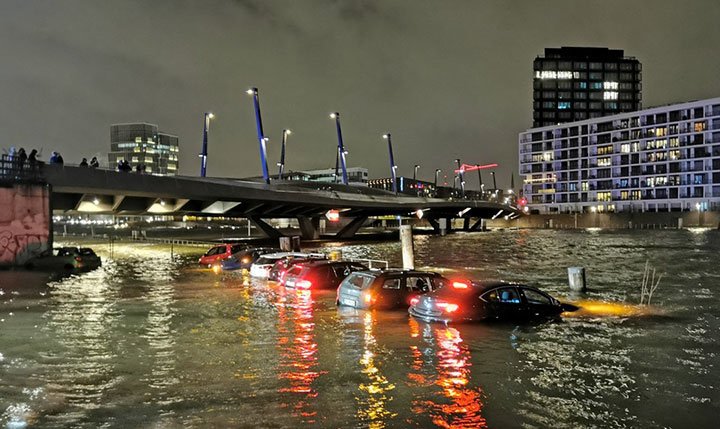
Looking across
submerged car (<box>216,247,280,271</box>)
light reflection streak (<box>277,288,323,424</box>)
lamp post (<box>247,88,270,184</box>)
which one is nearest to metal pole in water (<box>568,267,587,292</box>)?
light reflection streak (<box>277,288,323,424</box>)

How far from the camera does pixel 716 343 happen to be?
1491 centimetres

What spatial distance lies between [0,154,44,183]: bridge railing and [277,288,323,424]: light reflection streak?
65.8 ft

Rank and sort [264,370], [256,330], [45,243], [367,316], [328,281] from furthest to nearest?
[45,243] < [328,281] < [367,316] < [256,330] < [264,370]

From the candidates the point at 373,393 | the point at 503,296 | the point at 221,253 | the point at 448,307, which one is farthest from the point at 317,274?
the point at 221,253

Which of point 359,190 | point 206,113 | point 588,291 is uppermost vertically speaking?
point 206,113

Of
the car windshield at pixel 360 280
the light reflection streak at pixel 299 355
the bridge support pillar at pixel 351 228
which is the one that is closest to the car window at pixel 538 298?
the car windshield at pixel 360 280

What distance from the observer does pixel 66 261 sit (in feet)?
115

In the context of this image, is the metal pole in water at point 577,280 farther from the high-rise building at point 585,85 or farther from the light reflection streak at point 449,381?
the high-rise building at point 585,85

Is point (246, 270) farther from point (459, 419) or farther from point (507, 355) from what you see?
point (459, 419)

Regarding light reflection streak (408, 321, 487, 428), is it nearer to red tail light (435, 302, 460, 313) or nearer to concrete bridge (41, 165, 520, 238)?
red tail light (435, 302, 460, 313)

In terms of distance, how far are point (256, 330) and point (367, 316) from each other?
353cm

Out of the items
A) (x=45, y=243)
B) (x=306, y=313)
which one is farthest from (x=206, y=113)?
(x=306, y=313)

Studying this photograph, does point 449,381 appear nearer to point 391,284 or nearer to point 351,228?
point 391,284

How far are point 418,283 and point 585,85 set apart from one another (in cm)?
18439
